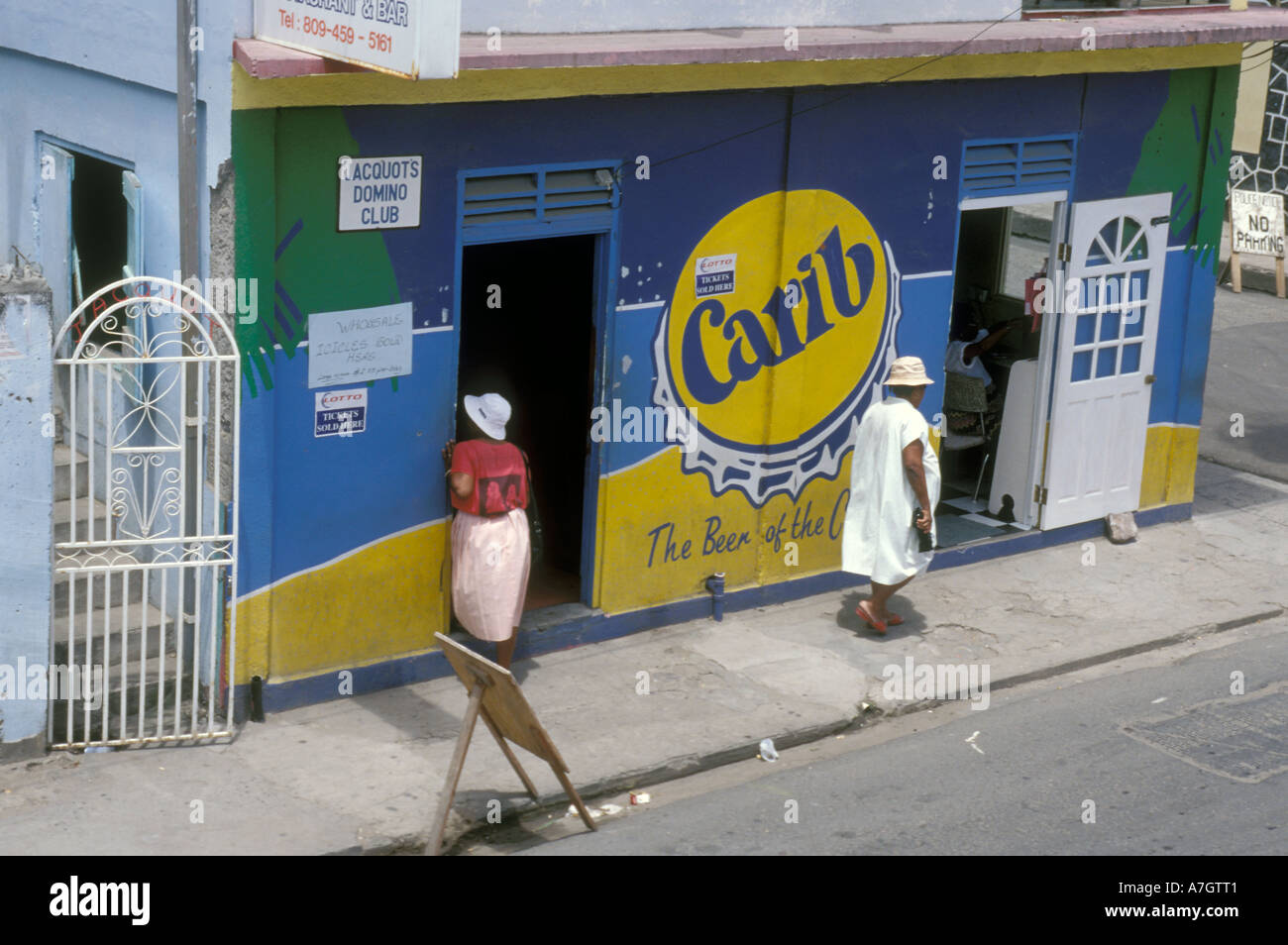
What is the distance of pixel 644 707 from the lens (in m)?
9.35

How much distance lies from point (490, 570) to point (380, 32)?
9.79ft

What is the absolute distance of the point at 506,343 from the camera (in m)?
12.1

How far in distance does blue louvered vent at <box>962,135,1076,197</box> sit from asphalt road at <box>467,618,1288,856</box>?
3390mm

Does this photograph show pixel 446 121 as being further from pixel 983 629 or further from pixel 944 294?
pixel 983 629

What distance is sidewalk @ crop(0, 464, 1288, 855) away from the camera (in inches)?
305

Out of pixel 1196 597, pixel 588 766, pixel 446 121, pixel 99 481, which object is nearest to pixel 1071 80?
pixel 1196 597

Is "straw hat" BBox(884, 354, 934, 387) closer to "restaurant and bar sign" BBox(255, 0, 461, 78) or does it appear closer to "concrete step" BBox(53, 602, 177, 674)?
"restaurant and bar sign" BBox(255, 0, 461, 78)

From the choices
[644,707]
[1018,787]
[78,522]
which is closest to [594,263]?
[644,707]

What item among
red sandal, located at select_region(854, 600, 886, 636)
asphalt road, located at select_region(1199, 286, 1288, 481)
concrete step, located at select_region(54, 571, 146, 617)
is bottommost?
red sandal, located at select_region(854, 600, 886, 636)

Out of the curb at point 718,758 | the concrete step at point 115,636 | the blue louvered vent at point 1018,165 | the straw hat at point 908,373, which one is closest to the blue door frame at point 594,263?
the curb at point 718,758

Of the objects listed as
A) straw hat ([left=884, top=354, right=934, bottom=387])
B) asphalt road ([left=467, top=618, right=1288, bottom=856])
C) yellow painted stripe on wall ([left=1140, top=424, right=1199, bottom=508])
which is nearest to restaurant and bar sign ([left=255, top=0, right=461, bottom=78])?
asphalt road ([left=467, top=618, right=1288, bottom=856])

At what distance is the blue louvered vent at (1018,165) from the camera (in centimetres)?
1123

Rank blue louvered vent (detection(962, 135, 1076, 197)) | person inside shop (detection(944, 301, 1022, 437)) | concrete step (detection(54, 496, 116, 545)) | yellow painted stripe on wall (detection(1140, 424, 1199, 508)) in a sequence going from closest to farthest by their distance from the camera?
1. concrete step (detection(54, 496, 116, 545))
2. blue louvered vent (detection(962, 135, 1076, 197))
3. yellow painted stripe on wall (detection(1140, 424, 1199, 508))
4. person inside shop (detection(944, 301, 1022, 437))

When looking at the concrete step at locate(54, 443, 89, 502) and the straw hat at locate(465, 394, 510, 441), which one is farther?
the concrete step at locate(54, 443, 89, 502)
